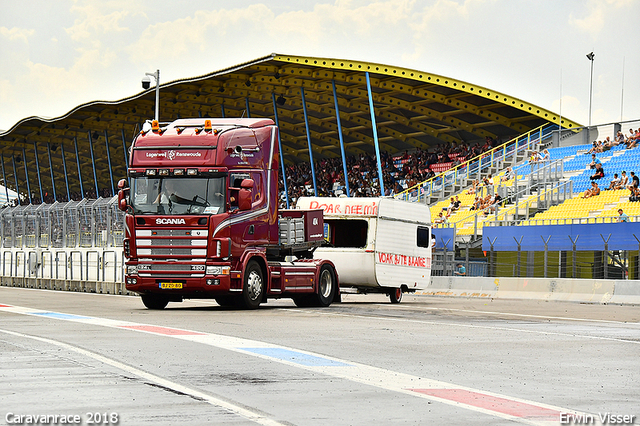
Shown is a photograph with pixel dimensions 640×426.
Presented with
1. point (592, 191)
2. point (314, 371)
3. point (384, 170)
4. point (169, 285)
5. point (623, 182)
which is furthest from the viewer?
point (384, 170)

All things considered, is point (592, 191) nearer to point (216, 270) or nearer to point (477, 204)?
point (477, 204)

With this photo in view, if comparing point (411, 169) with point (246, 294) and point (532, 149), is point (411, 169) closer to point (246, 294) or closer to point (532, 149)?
point (532, 149)

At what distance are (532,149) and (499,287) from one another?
19.8 m

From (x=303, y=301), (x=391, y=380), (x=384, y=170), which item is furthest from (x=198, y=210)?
(x=384, y=170)

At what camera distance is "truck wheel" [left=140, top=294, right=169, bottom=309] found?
21.5 m

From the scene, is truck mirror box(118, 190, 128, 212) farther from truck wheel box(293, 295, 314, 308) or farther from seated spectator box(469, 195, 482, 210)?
seated spectator box(469, 195, 482, 210)

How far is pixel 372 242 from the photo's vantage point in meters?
25.6

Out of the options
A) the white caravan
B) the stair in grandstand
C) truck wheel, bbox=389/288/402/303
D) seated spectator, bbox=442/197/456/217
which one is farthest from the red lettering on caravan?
seated spectator, bbox=442/197/456/217

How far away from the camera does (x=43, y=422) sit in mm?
6473

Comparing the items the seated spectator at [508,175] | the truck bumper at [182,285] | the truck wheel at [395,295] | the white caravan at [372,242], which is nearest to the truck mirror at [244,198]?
the truck bumper at [182,285]

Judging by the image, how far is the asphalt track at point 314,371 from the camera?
720 centimetres

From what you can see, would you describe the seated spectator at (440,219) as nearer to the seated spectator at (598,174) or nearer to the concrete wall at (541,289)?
the seated spectator at (598,174)

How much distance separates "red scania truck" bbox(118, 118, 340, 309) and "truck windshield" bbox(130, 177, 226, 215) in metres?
0.02

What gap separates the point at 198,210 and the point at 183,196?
450 millimetres
